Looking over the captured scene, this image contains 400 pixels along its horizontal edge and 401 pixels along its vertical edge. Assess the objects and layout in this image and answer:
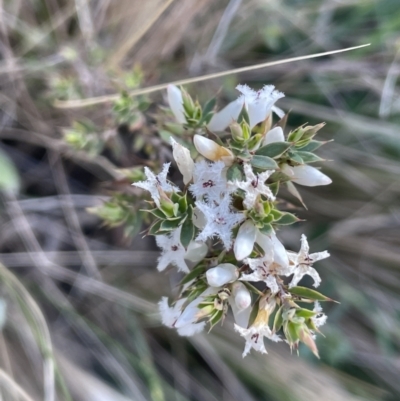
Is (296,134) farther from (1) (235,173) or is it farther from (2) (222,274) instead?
(2) (222,274)

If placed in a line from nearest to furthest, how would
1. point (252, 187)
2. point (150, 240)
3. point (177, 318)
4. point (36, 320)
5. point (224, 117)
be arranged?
point (252, 187), point (177, 318), point (224, 117), point (36, 320), point (150, 240)

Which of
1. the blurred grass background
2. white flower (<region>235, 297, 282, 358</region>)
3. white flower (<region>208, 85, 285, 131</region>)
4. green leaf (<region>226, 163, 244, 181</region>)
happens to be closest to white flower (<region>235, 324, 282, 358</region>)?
white flower (<region>235, 297, 282, 358</region>)

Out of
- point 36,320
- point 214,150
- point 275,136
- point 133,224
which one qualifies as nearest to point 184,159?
point 214,150

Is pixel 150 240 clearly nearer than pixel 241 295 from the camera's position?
No

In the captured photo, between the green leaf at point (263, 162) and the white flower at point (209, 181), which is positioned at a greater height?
the green leaf at point (263, 162)

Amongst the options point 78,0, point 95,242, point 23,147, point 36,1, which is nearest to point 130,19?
point 78,0

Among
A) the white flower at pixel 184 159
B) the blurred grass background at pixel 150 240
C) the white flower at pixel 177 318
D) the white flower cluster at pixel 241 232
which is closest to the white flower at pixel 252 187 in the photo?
the white flower cluster at pixel 241 232

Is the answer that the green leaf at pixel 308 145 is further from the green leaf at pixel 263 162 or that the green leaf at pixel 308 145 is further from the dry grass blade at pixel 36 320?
the dry grass blade at pixel 36 320
